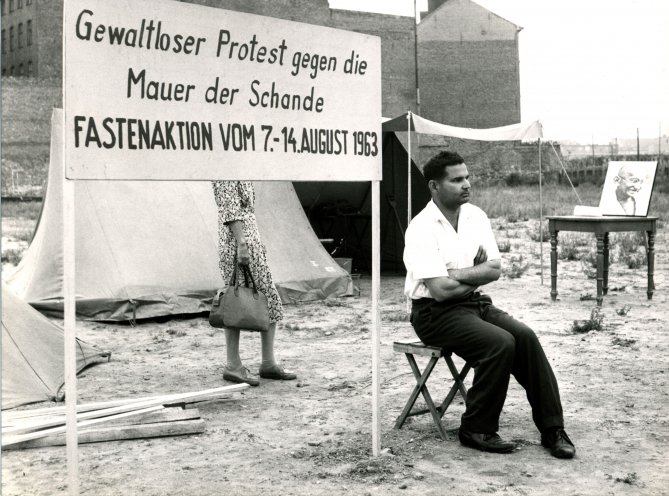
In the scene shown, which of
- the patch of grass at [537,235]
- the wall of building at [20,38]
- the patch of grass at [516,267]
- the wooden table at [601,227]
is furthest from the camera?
the wall of building at [20,38]

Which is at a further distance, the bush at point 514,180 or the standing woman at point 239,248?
the bush at point 514,180

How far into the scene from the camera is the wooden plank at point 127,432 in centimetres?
423

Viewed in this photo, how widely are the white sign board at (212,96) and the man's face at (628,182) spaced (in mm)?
6190

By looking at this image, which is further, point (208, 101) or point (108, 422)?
point (108, 422)

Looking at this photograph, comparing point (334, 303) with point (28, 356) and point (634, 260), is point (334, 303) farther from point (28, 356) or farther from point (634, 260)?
point (634, 260)

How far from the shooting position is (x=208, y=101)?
330cm

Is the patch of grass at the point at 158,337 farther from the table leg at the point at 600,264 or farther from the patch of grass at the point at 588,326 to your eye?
the table leg at the point at 600,264

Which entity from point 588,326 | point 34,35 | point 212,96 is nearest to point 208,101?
point 212,96

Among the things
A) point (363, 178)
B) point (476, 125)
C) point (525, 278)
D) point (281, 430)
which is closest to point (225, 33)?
point (363, 178)

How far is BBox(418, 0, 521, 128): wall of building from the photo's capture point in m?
44.2

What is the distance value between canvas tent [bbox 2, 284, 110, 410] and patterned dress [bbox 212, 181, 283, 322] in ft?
4.26

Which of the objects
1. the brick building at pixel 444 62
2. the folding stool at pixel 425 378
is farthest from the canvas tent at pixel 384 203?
the brick building at pixel 444 62

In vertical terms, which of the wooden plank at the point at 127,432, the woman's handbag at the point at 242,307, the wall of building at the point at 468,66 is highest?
the wall of building at the point at 468,66

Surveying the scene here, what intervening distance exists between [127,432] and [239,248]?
59.9 inches
